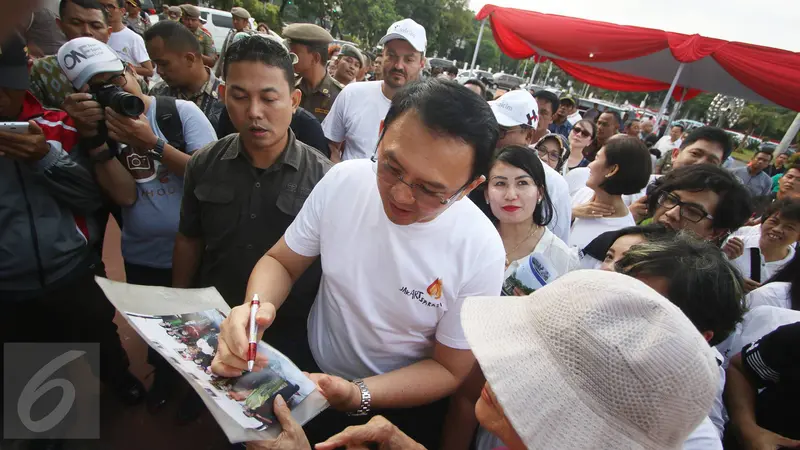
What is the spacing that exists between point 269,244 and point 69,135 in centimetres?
106

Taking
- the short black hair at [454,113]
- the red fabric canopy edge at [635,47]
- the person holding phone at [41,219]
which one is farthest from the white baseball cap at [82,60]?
the red fabric canopy edge at [635,47]

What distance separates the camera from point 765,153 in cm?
577

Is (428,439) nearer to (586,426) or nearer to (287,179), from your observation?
(586,426)

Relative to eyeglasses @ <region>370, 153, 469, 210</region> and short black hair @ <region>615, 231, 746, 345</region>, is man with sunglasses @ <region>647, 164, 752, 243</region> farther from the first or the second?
eyeglasses @ <region>370, 153, 469, 210</region>

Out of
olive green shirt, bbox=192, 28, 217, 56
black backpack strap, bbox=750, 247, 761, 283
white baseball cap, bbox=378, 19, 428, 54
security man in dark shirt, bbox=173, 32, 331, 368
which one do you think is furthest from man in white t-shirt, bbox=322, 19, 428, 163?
olive green shirt, bbox=192, 28, 217, 56

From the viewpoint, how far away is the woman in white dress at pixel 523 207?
210 cm

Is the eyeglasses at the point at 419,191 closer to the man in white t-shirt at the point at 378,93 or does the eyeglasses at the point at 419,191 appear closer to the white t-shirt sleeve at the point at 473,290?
the white t-shirt sleeve at the point at 473,290

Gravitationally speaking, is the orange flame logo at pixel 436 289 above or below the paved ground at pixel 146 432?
above

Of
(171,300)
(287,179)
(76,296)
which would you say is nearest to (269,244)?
(287,179)

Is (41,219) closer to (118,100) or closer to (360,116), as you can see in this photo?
(118,100)

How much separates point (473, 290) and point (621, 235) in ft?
3.52

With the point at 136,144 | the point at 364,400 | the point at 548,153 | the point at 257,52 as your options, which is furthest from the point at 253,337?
the point at 548,153

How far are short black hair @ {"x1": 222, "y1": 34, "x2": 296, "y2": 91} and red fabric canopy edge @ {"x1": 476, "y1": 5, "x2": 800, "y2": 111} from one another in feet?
20.5

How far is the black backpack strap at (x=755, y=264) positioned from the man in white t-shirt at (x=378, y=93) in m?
2.76
